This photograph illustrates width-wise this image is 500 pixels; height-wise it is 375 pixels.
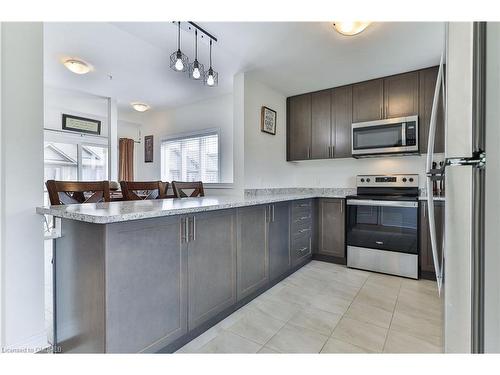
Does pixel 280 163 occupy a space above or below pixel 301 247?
above

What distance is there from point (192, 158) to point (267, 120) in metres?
1.82

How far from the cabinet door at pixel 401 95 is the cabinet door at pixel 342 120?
44cm

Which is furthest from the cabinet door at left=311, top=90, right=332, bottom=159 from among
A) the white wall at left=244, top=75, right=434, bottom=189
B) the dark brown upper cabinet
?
Answer: the white wall at left=244, top=75, right=434, bottom=189

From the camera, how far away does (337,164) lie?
3.75m

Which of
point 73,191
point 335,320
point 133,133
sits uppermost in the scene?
point 133,133

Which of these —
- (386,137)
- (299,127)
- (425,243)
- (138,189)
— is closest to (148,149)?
(138,189)

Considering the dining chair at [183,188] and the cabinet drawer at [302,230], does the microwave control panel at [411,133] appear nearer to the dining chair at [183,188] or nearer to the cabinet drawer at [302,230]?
the cabinet drawer at [302,230]

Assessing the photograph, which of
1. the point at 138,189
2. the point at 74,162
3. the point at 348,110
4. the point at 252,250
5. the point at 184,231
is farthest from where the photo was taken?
the point at 74,162

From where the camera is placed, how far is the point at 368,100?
3.23 meters

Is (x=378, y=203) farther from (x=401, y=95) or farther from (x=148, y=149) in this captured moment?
(x=148, y=149)

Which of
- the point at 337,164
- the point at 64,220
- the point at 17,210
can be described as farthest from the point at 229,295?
the point at 337,164

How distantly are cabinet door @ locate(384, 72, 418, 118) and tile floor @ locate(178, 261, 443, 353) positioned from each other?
1965mm

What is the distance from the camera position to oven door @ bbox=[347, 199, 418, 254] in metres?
2.74

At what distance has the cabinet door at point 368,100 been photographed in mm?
3152
